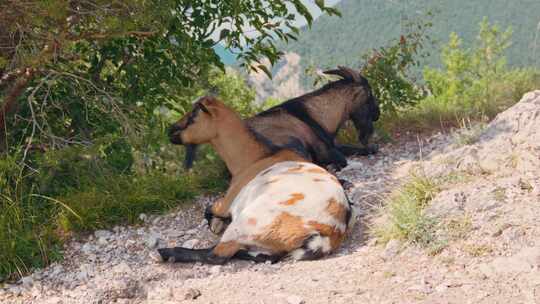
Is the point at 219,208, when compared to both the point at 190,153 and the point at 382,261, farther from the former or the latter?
the point at 382,261

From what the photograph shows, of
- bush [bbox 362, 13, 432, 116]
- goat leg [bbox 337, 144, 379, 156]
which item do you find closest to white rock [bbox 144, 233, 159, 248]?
goat leg [bbox 337, 144, 379, 156]

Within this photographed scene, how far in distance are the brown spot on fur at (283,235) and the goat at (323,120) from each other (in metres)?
1.81

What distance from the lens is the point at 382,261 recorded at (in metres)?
5.31

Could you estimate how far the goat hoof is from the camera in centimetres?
660

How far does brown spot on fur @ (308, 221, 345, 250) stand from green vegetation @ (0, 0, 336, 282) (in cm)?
172

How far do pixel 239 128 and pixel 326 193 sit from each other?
68.1 inches

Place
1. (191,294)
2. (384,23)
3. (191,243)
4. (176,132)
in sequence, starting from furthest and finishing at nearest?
(384,23) < (176,132) < (191,243) < (191,294)

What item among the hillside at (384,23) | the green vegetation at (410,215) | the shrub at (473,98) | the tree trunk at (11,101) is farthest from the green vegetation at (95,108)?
the hillside at (384,23)

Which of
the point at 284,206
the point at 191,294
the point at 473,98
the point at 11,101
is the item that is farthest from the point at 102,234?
the point at 473,98

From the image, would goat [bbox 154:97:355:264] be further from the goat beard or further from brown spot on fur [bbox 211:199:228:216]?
the goat beard

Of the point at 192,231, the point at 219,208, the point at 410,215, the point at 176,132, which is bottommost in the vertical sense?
the point at 192,231

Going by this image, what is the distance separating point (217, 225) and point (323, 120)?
90.4 inches

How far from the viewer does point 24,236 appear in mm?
6445

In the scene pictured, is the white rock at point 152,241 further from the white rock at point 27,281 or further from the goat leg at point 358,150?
the goat leg at point 358,150
